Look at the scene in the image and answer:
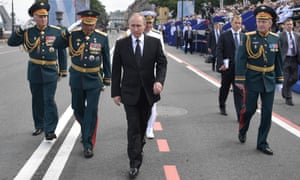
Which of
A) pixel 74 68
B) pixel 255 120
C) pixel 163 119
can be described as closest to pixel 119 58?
pixel 74 68

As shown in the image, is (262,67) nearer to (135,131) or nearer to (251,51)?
Result: (251,51)

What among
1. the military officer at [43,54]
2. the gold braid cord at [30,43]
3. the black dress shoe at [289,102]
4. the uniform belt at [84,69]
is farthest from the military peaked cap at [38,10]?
the black dress shoe at [289,102]

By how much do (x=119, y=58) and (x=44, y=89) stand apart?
1875 millimetres

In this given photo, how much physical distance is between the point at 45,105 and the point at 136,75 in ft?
6.51

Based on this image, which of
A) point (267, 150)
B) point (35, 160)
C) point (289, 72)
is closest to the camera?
point (35, 160)

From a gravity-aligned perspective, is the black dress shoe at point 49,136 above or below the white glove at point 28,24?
below

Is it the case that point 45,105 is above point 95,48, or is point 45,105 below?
below

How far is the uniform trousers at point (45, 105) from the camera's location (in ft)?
19.5

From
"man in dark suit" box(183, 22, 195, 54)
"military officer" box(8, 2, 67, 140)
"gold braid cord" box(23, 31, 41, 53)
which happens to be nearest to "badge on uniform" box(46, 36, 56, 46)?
"military officer" box(8, 2, 67, 140)

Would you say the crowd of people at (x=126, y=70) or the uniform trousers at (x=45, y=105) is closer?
the crowd of people at (x=126, y=70)

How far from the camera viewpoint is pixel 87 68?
540 cm

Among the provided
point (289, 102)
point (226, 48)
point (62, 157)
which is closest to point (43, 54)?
point (62, 157)

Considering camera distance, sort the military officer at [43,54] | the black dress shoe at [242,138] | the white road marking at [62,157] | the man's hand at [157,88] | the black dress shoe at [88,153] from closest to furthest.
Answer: the man's hand at [157,88], the white road marking at [62,157], the black dress shoe at [88,153], the military officer at [43,54], the black dress shoe at [242,138]

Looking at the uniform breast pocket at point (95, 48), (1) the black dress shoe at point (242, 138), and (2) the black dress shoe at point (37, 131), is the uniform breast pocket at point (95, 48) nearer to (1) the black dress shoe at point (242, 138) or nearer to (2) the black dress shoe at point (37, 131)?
(2) the black dress shoe at point (37, 131)
